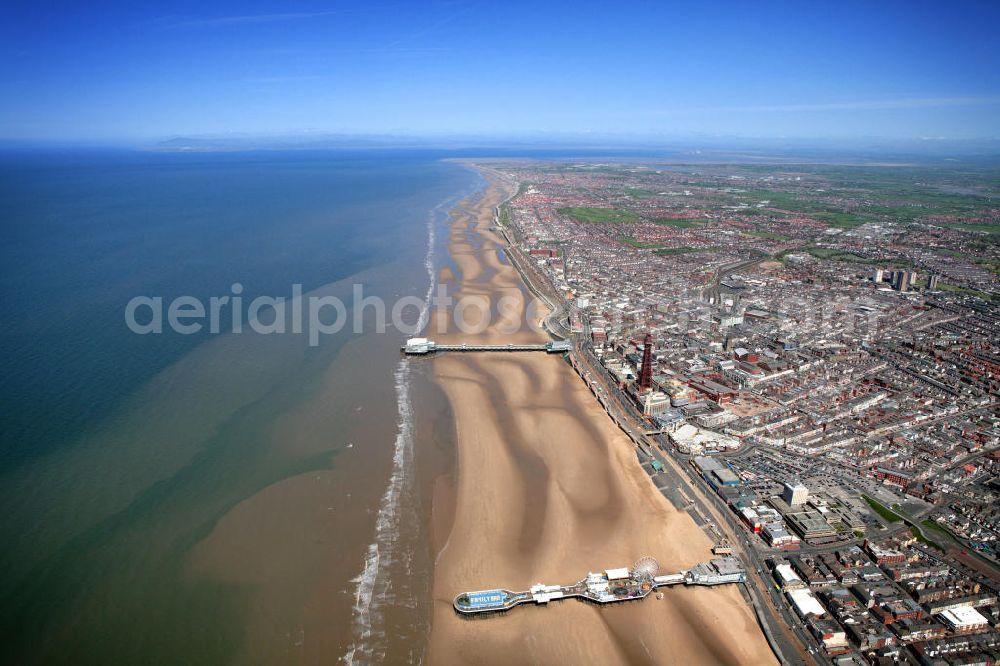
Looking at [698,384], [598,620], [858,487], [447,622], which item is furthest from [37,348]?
[858,487]

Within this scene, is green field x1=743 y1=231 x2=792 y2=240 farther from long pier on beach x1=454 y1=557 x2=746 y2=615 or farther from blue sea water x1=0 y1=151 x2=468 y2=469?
long pier on beach x1=454 y1=557 x2=746 y2=615

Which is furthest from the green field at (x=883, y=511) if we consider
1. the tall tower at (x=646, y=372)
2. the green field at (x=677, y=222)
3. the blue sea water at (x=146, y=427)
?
the green field at (x=677, y=222)

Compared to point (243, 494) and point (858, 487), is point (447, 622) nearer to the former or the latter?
point (243, 494)

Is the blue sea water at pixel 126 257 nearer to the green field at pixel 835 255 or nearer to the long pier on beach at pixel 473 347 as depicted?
the long pier on beach at pixel 473 347

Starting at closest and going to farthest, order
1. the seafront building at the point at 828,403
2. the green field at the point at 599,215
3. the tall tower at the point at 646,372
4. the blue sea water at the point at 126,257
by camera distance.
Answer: the seafront building at the point at 828,403, the blue sea water at the point at 126,257, the tall tower at the point at 646,372, the green field at the point at 599,215

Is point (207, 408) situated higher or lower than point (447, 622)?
higher

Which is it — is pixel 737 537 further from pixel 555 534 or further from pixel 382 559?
pixel 382 559

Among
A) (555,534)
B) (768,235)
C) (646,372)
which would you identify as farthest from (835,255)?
(555,534)
